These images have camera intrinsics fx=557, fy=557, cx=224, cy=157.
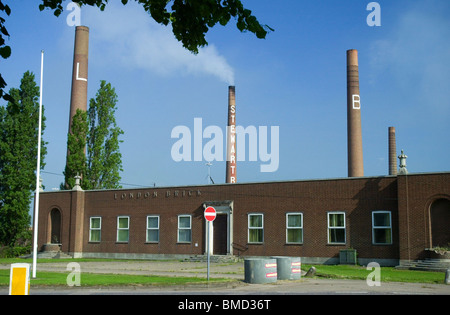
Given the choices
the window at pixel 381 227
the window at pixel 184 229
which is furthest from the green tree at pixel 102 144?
the window at pixel 381 227

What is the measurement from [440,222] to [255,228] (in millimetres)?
11721

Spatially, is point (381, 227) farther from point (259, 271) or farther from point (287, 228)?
point (259, 271)

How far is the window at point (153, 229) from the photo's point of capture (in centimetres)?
4091

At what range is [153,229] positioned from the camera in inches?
1618

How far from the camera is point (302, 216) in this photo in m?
35.3

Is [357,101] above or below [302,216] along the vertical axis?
above

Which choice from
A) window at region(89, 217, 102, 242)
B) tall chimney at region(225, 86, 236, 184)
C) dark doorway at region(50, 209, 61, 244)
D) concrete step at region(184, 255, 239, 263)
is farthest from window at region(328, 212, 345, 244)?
dark doorway at region(50, 209, 61, 244)

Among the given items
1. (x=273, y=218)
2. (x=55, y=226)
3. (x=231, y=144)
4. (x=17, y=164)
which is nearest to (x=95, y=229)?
(x=55, y=226)

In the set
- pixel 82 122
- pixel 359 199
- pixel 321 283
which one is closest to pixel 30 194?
pixel 82 122

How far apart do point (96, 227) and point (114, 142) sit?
34.7ft

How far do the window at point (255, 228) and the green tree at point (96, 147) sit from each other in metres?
18.6

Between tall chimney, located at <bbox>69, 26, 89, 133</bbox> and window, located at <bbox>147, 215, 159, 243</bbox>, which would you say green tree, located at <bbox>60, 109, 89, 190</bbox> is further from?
window, located at <bbox>147, 215, 159, 243</bbox>
